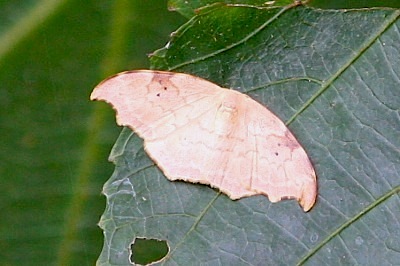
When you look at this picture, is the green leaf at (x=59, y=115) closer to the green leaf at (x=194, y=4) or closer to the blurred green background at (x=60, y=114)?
the blurred green background at (x=60, y=114)

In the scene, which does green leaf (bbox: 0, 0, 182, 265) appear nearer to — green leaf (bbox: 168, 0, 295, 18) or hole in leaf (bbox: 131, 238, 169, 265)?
green leaf (bbox: 168, 0, 295, 18)

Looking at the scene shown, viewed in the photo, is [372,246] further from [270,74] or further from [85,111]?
[85,111]

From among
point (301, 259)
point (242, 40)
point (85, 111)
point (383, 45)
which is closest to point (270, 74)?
point (242, 40)

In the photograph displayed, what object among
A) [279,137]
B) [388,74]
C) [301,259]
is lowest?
[301,259]

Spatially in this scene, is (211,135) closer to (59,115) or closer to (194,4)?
(194,4)

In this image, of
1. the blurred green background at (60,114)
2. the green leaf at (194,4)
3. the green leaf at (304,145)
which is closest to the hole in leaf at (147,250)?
the green leaf at (304,145)
